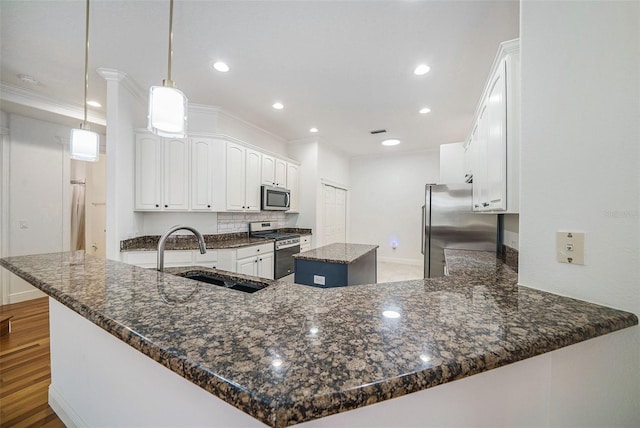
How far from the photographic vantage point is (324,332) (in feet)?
1.88

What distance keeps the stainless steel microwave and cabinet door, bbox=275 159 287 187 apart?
0.13 metres

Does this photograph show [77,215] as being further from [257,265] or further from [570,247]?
[570,247]

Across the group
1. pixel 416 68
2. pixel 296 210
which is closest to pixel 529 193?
pixel 416 68

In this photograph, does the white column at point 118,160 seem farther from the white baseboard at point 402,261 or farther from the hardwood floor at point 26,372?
the white baseboard at point 402,261

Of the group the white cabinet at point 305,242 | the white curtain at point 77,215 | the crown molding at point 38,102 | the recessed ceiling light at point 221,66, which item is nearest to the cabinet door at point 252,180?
the white cabinet at point 305,242

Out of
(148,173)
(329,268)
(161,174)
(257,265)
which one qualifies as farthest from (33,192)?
(329,268)

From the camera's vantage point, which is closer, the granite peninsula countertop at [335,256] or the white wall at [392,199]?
the granite peninsula countertop at [335,256]

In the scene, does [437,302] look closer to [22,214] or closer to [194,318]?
[194,318]

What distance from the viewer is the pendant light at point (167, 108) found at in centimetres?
122

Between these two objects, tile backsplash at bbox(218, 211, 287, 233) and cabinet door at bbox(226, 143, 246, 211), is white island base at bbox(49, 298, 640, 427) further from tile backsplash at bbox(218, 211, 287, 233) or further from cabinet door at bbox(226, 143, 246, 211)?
tile backsplash at bbox(218, 211, 287, 233)

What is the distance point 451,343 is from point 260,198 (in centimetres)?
359

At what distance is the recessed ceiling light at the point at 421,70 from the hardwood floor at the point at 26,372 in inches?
147

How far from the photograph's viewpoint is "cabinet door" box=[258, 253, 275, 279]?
11.2 ft

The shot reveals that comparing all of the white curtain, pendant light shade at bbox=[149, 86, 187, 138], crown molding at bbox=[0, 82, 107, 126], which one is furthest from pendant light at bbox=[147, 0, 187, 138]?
the white curtain
